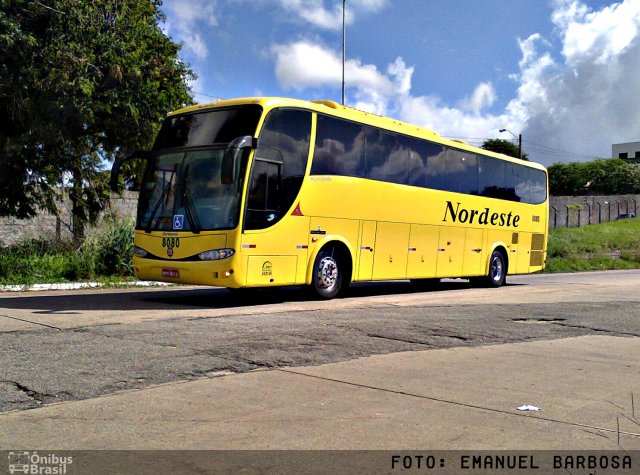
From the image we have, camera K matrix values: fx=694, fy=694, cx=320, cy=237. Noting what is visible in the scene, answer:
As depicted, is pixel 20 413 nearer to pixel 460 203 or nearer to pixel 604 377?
pixel 604 377

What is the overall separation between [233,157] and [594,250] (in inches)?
1333

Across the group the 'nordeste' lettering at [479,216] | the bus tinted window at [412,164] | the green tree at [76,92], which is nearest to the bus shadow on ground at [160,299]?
the 'nordeste' lettering at [479,216]

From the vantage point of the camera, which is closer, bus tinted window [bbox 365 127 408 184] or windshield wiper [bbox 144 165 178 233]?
windshield wiper [bbox 144 165 178 233]

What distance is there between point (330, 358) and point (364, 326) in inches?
87.6

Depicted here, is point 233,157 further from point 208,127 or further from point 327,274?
point 327,274

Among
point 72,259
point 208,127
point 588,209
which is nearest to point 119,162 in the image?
point 208,127

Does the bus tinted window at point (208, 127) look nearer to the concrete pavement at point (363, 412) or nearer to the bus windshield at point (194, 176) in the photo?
the bus windshield at point (194, 176)

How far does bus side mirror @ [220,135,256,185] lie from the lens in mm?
11109

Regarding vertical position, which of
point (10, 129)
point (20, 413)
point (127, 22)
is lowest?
point (20, 413)

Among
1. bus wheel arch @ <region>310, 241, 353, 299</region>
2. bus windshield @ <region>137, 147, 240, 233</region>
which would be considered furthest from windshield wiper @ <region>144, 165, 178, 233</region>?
bus wheel arch @ <region>310, 241, 353, 299</region>

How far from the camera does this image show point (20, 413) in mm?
5273

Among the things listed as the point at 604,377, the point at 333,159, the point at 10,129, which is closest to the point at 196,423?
the point at 604,377

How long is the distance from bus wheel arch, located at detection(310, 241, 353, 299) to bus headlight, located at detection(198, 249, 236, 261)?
2114 millimetres

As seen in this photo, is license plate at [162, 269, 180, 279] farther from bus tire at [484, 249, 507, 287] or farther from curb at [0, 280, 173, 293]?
bus tire at [484, 249, 507, 287]
